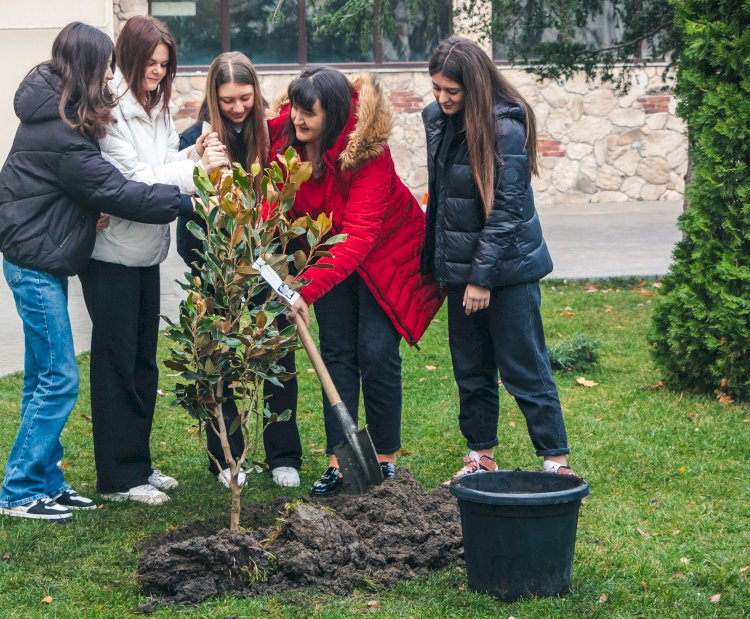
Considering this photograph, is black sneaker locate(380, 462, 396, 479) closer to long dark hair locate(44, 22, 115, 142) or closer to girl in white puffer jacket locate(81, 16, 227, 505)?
girl in white puffer jacket locate(81, 16, 227, 505)

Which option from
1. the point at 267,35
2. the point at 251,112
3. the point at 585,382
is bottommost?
the point at 585,382

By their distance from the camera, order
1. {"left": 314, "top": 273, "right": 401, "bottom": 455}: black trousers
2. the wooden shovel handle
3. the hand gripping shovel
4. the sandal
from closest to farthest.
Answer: the wooden shovel handle
the hand gripping shovel
{"left": 314, "top": 273, "right": 401, "bottom": 455}: black trousers
the sandal

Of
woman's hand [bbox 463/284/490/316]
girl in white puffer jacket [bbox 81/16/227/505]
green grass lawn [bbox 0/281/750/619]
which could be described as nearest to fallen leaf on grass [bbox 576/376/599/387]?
green grass lawn [bbox 0/281/750/619]

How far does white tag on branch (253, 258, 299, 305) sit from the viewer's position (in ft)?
12.5

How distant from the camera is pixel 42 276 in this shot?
14.2 feet

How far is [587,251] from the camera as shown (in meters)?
11.9

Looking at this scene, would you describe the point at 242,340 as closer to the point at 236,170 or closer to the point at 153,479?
the point at 236,170

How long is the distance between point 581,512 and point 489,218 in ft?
4.19

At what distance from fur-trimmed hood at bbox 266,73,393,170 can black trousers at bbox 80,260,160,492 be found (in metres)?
1.01

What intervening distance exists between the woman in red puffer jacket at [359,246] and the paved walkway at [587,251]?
3.46 m

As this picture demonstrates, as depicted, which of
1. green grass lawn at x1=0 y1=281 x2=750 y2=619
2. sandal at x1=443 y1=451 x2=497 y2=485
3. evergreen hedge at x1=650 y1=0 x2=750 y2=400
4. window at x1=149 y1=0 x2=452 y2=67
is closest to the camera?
green grass lawn at x1=0 y1=281 x2=750 y2=619

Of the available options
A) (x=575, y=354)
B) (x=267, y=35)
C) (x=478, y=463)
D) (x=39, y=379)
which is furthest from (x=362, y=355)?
(x=267, y=35)

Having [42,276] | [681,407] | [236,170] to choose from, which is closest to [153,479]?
[42,276]

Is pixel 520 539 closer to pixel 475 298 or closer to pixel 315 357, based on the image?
pixel 315 357
